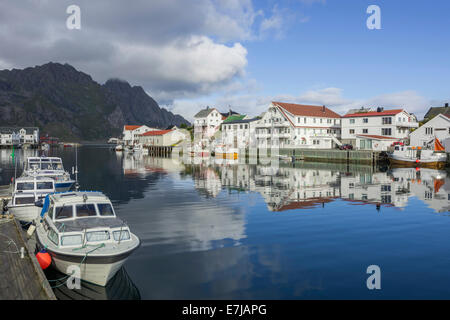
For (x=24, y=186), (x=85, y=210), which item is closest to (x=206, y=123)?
(x=24, y=186)

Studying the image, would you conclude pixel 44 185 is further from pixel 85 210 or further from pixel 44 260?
pixel 44 260

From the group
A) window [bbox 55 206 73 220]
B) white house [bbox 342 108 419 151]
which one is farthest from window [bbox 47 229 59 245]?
white house [bbox 342 108 419 151]

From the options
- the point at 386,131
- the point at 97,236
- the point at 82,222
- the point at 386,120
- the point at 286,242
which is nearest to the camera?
the point at 97,236

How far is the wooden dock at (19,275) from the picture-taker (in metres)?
11.4

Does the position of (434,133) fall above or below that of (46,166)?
above

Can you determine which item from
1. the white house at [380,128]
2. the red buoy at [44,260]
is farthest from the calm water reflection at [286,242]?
the white house at [380,128]

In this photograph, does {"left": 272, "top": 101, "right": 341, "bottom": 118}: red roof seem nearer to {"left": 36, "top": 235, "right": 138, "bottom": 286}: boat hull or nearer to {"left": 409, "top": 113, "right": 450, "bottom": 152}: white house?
{"left": 409, "top": 113, "right": 450, "bottom": 152}: white house

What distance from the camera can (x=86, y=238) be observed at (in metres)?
14.2

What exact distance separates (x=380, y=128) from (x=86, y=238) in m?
92.8

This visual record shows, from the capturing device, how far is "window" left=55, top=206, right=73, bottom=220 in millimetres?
16359

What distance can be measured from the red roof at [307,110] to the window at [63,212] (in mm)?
89408
